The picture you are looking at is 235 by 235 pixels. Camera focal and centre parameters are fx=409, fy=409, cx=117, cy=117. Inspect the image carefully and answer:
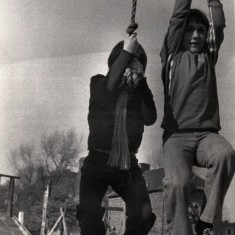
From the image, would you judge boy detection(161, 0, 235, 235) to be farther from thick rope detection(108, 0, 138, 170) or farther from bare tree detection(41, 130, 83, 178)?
bare tree detection(41, 130, 83, 178)

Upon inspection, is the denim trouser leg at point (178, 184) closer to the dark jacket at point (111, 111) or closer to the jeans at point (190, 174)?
the jeans at point (190, 174)

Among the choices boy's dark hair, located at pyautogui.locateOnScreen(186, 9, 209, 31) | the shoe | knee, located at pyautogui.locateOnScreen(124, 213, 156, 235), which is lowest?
knee, located at pyautogui.locateOnScreen(124, 213, 156, 235)

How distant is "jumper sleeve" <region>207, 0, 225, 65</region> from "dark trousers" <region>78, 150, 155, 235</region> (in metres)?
0.76

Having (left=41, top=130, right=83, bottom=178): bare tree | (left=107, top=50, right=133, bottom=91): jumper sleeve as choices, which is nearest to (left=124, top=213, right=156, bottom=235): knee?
(left=107, top=50, right=133, bottom=91): jumper sleeve

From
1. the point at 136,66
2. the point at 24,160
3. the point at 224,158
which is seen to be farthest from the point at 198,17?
the point at 24,160

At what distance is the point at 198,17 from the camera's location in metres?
2.24

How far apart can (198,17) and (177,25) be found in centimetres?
13

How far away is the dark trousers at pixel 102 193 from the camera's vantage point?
220 cm

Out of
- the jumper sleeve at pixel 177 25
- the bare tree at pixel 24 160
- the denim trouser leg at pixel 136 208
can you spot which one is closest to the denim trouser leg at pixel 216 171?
the denim trouser leg at pixel 136 208

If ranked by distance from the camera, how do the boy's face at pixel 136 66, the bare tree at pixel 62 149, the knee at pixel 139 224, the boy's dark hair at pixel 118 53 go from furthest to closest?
the bare tree at pixel 62 149, the boy's dark hair at pixel 118 53, the boy's face at pixel 136 66, the knee at pixel 139 224

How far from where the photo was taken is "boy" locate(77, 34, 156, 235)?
222 centimetres

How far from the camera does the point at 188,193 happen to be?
1.84m

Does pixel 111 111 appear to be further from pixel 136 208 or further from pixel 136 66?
pixel 136 208

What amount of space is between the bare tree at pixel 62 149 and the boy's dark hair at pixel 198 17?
2.59 m
